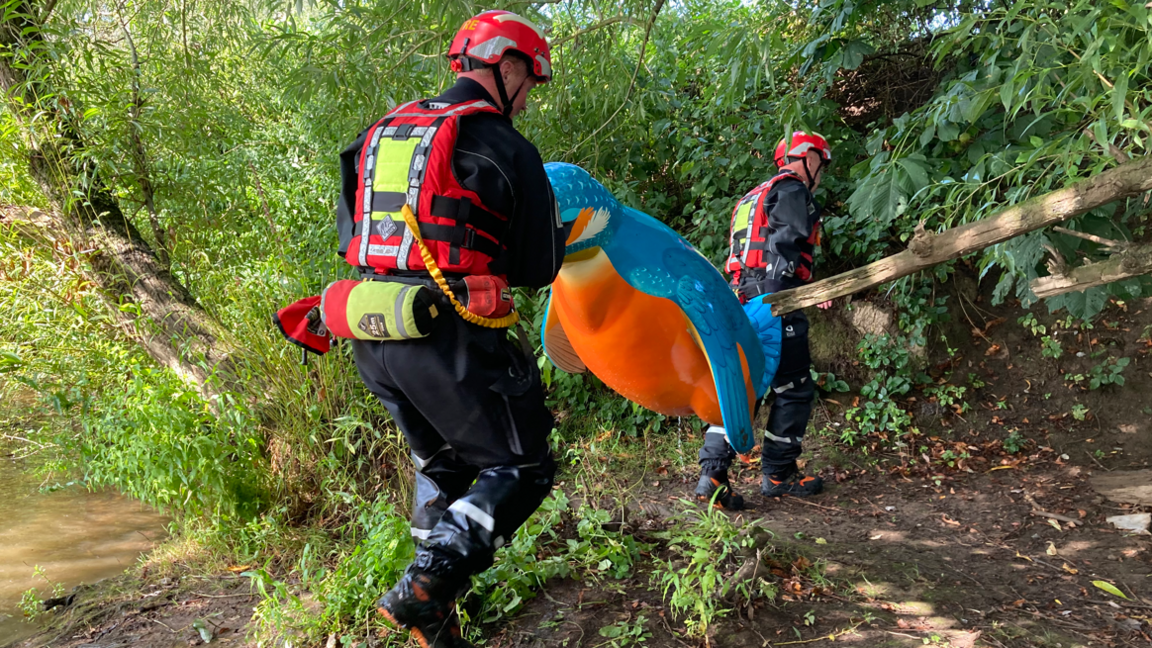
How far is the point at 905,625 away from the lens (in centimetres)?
238

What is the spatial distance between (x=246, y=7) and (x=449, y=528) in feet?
13.4

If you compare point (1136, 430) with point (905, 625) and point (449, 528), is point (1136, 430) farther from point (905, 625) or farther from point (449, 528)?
point (449, 528)

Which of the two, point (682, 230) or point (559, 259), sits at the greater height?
point (682, 230)

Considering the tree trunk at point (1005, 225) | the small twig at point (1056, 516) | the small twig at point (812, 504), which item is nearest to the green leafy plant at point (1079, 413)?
the small twig at point (1056, 516)

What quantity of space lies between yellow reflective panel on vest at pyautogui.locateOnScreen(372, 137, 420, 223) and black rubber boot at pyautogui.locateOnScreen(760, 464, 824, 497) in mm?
2757

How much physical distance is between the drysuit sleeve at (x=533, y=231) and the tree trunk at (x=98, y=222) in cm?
250

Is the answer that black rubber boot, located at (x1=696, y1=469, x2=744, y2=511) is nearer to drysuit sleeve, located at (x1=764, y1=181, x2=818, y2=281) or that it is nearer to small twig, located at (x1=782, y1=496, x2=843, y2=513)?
small twig, located at (x1=782, y1=496, x2=843, y2=513)

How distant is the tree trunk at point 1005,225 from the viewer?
6.73ft

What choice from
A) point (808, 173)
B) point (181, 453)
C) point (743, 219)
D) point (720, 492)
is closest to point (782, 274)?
point (743, 219)

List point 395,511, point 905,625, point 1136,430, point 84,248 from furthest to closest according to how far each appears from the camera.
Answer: point 1136,430, point 84,248, point 395,511, point 905,625

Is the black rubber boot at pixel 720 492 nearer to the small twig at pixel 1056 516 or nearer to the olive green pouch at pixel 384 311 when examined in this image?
the small twig at pixel 1056 516

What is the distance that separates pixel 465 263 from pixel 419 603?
0.92m

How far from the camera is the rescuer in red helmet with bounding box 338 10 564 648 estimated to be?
1.93 m

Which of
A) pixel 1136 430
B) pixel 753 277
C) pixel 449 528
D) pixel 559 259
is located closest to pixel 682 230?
pixel 753 277
